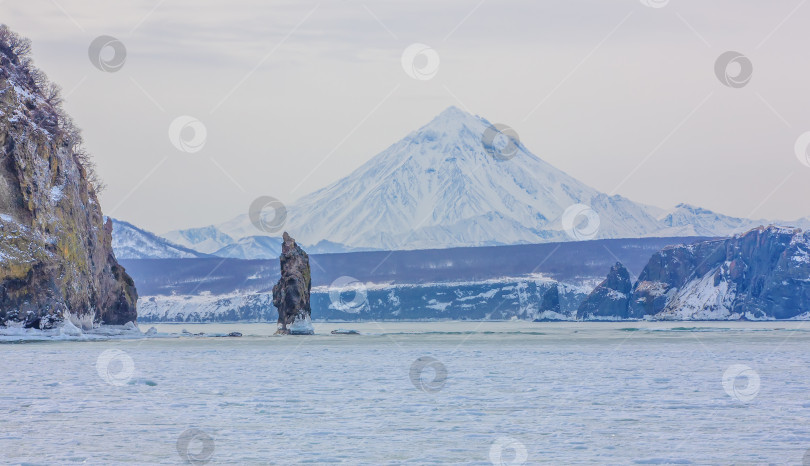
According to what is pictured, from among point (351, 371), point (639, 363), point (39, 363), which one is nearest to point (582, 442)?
point (351, 371)

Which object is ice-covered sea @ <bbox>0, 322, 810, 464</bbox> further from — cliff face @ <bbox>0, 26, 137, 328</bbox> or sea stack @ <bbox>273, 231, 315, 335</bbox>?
sea stack @ <bbox>273, 231, 315, 335</bbox>

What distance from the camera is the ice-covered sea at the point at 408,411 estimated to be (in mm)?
42906

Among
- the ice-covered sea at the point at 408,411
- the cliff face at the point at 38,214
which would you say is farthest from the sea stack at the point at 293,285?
the ice-covered sea at the point at 408,411

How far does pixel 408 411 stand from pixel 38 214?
321 ft

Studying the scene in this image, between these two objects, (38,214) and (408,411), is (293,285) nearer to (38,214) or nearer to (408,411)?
(38,214)

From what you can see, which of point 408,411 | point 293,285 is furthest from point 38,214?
point 408,411

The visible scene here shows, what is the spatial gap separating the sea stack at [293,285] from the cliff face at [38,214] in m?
28.7

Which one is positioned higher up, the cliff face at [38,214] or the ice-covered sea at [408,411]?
the cliff face at [38,214]

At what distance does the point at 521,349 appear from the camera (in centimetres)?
13462

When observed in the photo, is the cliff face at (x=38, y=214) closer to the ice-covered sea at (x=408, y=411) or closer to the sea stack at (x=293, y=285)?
the sea stack at (x=293, y=285)

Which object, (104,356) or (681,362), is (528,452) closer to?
(681,362)

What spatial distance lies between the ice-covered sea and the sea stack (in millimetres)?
72023

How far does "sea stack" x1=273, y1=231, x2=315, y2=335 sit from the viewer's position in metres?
178

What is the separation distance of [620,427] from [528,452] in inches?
336
